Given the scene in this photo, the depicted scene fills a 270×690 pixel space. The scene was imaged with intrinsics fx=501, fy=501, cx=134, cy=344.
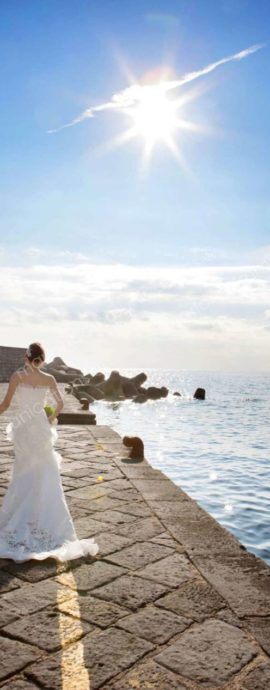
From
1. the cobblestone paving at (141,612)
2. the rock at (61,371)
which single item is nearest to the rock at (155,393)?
the rock at (61,371)

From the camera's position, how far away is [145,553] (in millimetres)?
3779

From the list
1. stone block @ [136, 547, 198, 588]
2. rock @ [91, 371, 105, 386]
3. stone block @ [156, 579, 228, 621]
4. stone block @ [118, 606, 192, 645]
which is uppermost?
rock @ [91, 371, 105, 386]

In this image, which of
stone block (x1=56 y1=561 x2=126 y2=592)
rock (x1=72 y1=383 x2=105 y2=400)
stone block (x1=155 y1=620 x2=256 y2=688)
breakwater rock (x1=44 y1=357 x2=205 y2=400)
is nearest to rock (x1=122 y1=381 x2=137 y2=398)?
breakwater rock (x1=44 y1=357 x2=205 y2=400)

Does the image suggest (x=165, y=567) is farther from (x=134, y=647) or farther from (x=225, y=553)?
(x=134, y=647)

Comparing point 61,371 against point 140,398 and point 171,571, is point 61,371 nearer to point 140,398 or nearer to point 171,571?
point 140,398

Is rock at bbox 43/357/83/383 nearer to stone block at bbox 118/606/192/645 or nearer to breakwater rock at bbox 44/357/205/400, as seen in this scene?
breakwater rock at bbox 44/357/205/400

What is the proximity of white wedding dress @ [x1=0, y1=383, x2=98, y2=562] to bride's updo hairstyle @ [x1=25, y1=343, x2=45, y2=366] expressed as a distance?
264 mm

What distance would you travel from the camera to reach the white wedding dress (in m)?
3.73

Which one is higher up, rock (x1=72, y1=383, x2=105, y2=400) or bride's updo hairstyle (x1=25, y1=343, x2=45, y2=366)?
bride's updo hairstyle (x1=25, y1=343, x2=45, y2=366)

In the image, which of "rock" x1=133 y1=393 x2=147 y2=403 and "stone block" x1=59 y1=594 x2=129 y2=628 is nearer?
"stone block" x1=59 y1=594 x2=129 y2=628

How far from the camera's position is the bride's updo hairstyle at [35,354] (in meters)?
4.05

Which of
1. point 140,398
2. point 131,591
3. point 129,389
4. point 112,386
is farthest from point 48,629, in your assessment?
point 129,389

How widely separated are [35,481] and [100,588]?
3.79ft

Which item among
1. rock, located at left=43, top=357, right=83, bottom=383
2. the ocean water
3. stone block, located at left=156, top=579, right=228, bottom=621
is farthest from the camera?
rock, located at left=43, top=357, right=83, bottom=383
